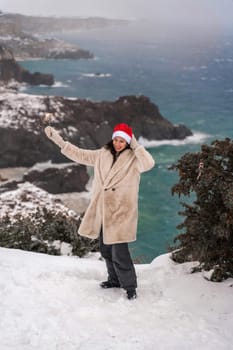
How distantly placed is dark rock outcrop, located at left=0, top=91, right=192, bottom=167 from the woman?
83.3 ft

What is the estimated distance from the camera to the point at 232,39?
29.8 meters

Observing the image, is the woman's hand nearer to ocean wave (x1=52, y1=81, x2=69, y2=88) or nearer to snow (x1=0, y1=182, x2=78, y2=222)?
snow (x1=0, y1=182, x2=78, y2=222)

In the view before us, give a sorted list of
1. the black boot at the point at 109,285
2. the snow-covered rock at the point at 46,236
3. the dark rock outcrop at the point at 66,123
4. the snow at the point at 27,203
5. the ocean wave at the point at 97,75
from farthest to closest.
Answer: the ocean wave at the point at 97,75 < the dark rock outcrop at the point at 66,123 < the snow at the point at 27,203 < the snow-covered rock at the point at 46,236 < the black boot at the point at 109,285

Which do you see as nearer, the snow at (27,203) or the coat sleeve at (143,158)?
the coat sleeve at (143,158)

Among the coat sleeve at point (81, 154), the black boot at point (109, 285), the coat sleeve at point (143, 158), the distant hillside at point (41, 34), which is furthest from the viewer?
the distant hillside at point (41, 34)

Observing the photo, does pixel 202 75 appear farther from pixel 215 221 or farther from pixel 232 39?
pixel 215 221

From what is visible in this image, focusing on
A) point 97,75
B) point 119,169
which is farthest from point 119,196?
point 97,75

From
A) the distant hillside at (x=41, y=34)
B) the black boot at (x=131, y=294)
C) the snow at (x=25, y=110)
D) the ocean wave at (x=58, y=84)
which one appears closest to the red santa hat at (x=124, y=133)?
the black boot at (x=131, y=294)

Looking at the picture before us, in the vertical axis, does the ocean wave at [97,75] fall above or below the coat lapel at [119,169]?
below

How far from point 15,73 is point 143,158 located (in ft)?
123

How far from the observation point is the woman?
3541 millimetres

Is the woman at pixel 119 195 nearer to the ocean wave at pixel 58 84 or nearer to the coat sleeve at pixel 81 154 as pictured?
the coat sleeve at pixel 81 154

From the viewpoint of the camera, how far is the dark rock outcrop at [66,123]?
29.9 metres

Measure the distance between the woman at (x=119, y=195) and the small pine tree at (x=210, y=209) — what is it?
510mm
